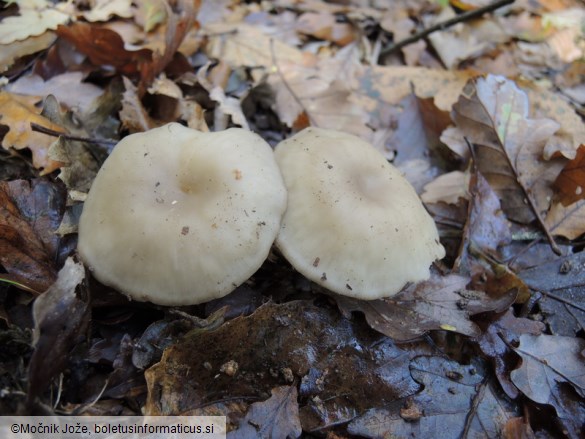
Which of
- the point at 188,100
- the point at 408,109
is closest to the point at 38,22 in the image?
the point at 188,100

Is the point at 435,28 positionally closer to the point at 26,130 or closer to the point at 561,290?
the point at 561,290

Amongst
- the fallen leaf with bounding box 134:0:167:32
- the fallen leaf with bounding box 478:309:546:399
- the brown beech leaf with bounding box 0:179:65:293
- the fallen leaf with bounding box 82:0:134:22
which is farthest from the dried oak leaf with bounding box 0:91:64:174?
the fallen leaf with bounding box 478:309:546:399

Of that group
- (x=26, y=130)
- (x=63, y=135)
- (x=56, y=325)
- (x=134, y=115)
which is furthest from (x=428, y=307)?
(x=26, y=130)

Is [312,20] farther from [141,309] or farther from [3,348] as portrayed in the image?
[3,348]

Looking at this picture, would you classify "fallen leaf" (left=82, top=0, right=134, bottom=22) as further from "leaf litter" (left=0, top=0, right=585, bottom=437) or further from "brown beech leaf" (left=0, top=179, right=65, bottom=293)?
"brown beech leaf" (left=0, top=179, right=65, bottom=293)

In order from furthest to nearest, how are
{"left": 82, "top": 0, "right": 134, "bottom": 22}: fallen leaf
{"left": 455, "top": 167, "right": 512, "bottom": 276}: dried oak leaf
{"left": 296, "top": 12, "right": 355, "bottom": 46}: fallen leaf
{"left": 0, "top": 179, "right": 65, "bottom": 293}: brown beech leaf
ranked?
{"left": 296, "top": 12, "right": 355, "bottom": 46}: fallen leaf
{"left": 82, "top": 0, "right": 134, "bottom": 22}: fallen leaf
{"left": 455, "top": 167, "right": 512, "bottom": 276}: dried oak leaf
{"left": 0, "top": 179, "right": 65, "bottom": 293}: brown beech leaf

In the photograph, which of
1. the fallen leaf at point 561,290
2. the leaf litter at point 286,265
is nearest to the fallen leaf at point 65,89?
the leaf litter at point 286,265
